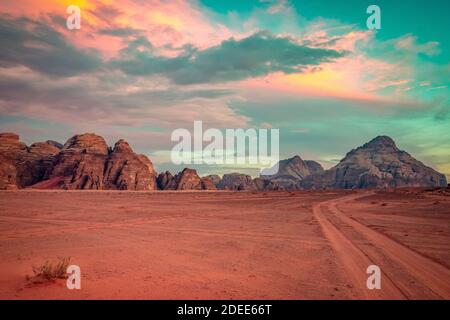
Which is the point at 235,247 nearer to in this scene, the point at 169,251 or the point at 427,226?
the point at 169,251

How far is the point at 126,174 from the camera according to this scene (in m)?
147

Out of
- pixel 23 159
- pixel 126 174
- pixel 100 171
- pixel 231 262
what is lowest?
pixel 231 262

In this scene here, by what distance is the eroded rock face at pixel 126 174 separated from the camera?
477ft

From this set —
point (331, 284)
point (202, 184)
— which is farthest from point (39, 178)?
point (331, 284)

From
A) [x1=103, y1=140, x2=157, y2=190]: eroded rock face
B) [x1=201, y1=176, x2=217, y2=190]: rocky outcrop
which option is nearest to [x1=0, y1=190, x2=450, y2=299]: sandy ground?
[x1=103, y1=140, x2=157, y2=190]: eroded rock face

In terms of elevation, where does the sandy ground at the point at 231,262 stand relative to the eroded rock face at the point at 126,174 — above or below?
below

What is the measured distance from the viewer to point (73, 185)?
435 feet

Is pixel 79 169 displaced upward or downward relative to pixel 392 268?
upward

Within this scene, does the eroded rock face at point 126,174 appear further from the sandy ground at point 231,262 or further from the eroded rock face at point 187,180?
the sandy ground at point 231,262

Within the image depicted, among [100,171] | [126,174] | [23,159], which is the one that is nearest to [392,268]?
[126,174]

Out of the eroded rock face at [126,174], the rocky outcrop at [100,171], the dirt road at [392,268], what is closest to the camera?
the dirt road at [392,268]

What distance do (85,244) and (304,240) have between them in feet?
32.0

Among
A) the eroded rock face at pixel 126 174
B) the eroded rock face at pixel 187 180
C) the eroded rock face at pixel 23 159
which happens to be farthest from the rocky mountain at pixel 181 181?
the eroded rock face at pixel 23 159

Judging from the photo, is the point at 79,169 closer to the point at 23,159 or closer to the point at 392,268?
the point at 23,159
